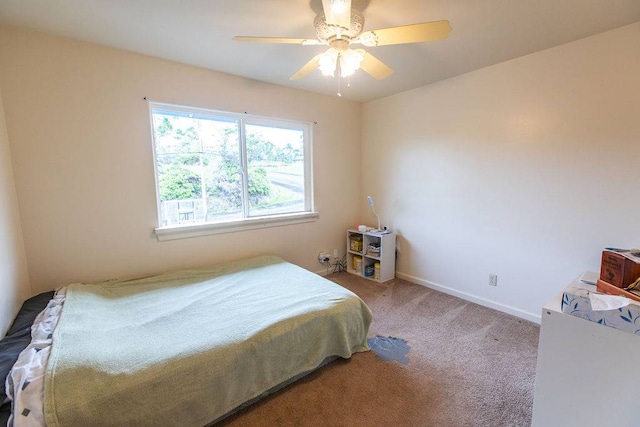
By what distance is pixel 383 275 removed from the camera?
345 centimetres

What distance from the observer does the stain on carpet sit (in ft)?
6.66

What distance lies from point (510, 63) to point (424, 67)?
2.39ft

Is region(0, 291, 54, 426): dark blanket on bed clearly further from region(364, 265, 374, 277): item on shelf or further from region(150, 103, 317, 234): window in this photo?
region(364, 265, 374, 277): item on shelf

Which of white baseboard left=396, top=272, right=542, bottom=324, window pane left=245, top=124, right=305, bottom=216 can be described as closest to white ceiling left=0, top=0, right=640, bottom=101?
window pane left=245, top=124, right=305, bottom=216

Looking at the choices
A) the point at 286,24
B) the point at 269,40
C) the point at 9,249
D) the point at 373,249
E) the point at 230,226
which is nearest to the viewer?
the point at 269,40

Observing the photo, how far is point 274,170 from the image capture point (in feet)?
10.5

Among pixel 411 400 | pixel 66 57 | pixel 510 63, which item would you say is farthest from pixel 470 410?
pixel 66 57

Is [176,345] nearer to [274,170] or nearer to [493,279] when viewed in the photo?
[274,170]

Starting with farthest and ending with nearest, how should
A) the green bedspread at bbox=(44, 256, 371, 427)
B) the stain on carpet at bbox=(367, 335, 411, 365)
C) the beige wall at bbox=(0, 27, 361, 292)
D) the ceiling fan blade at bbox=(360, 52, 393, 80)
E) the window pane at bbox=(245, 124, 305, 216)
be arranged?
the window pane at bbox=(245, 124, 305, 216) → the stain on carpet at bbox=(367, 335, 411, 365) → the beige wall at bbox=(0, 27, 361, 292) → the ceiling fan blade at bbox=(360, 52, 393, 80) → the green bedspread at bbox=(44, 256, 371, 427)

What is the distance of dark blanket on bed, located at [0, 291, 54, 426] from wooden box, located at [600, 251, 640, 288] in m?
2.71

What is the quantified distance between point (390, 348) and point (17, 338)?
2321 millimetres

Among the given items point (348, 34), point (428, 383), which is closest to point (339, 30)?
point (348, 34)

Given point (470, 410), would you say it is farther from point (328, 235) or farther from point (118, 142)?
point (118, 142)

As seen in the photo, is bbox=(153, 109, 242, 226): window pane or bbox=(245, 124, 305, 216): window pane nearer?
bbox=(153, 109, 242, 226): window pane
